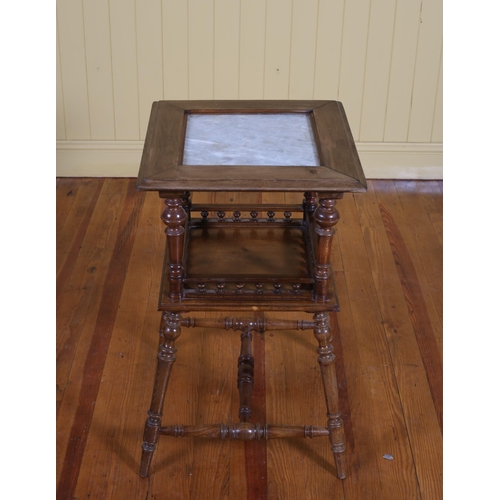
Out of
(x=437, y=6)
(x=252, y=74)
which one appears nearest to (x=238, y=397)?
(x=252, y=74)

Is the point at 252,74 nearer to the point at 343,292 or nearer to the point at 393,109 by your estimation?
the point at 393,109

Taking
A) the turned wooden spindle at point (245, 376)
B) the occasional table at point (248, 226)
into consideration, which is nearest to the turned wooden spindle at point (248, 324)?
the occasional table at point (248, 226)

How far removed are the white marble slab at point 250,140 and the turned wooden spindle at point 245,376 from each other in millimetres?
634

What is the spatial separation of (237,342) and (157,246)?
0.78m

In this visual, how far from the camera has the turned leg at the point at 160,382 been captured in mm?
2099

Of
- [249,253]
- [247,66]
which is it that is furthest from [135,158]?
[249,253]

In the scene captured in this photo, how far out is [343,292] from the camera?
10.4 feet

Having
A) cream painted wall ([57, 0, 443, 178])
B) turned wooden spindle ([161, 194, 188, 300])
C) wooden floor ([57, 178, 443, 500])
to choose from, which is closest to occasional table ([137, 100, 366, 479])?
turned wooden spindle ([161, 194, 188, 300])

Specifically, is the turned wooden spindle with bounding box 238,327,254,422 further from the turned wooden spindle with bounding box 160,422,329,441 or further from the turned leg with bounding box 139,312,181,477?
the turned leg with bounding box 139,312,181,477

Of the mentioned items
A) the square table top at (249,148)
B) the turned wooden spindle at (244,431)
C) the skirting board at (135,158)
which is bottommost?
the turned wooden spindle at (244,431)

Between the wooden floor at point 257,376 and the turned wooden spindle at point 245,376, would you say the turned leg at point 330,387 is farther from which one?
the turned wooden spindle at point 245,376

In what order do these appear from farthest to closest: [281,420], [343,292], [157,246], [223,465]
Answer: [157,246]
[343,292]
[281,420]
[223,465]

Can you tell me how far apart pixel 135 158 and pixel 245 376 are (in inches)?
74.8

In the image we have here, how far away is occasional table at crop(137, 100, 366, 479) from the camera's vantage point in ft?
6.22
